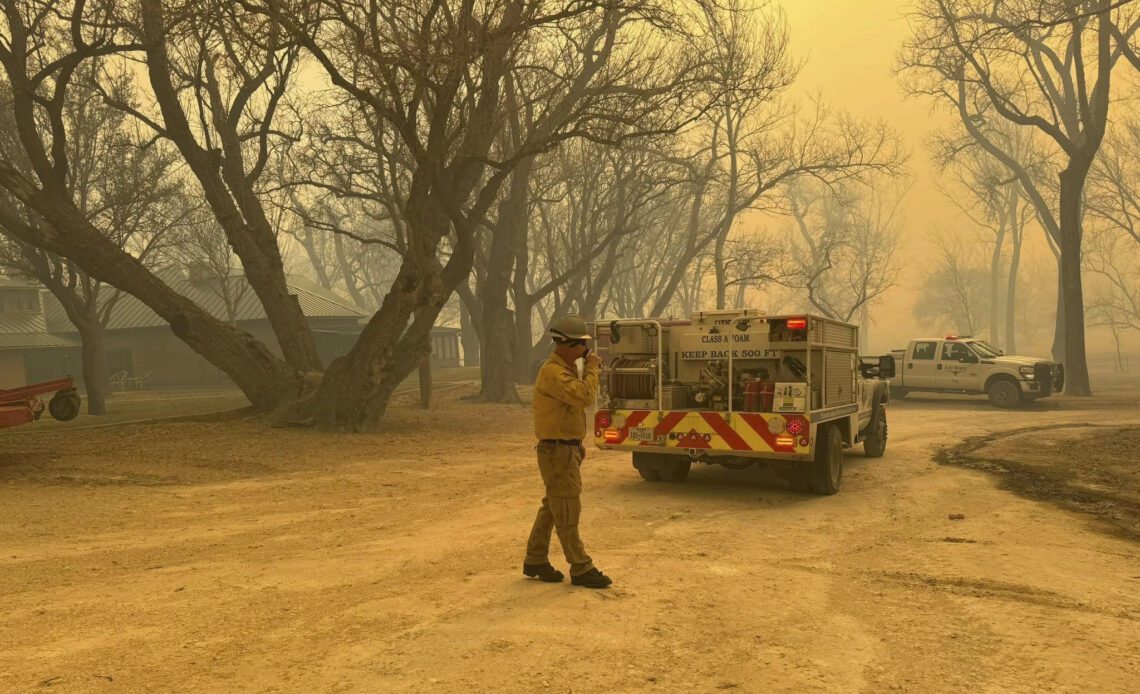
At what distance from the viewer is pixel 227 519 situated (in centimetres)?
945

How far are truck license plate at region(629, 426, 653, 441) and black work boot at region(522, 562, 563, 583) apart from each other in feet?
14.1

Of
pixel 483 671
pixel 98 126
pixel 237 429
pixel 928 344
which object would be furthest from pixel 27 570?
pixel 928 344

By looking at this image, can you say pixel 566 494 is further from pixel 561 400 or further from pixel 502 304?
pixel 502 304

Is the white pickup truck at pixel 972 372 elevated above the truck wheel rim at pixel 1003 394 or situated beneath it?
elevated above

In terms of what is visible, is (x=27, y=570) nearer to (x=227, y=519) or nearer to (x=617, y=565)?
(x=227, y=519)

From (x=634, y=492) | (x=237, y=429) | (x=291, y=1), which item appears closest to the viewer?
(x=634, y=492)

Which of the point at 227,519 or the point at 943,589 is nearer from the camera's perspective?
the point at 943,589

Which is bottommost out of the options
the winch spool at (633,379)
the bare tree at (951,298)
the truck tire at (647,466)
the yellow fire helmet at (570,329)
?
the truck tire at (647,466)

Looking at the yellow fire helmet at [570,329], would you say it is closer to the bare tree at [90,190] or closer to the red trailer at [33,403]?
the red trailer at [33,403]

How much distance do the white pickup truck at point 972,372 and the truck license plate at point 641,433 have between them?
1552 cm

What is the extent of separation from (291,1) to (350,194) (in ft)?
24.2

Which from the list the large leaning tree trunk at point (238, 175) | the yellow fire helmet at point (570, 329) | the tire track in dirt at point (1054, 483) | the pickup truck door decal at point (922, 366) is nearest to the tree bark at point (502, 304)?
the large leaning tree trunk at point (238, 175)

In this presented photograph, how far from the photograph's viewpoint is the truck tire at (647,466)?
11.8m

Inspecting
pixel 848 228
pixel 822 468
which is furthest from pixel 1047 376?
pixel 848 228
